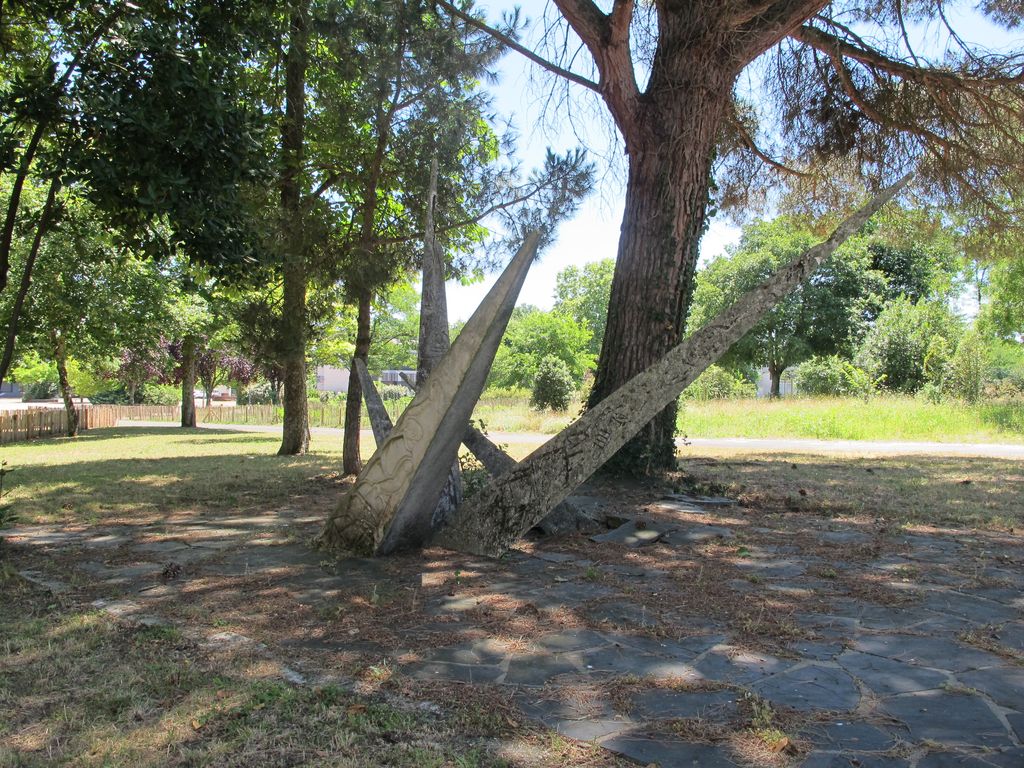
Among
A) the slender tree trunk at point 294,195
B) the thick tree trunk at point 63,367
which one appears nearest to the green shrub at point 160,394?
the thick tree trunk at point 63,367

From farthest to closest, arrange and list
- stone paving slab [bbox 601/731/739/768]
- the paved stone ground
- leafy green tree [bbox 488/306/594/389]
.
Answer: leafy green tree [bbox 488/306/594/389], the paved stone ground, stone paving slab [bbox 601/731/739/768]

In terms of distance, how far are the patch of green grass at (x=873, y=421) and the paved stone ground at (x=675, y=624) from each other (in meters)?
12.3

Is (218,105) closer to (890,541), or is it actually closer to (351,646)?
(351,646)

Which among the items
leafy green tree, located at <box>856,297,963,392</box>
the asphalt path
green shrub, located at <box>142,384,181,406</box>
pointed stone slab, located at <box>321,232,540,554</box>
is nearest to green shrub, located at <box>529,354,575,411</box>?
the asphalt path

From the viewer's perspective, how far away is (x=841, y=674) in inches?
112

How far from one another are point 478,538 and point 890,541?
125 inches

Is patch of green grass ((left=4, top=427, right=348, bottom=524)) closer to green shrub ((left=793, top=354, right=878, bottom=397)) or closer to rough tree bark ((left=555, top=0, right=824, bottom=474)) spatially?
rough tree bark ((left=555, top=0, right=824, bottom=474))

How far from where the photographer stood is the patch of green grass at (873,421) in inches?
685

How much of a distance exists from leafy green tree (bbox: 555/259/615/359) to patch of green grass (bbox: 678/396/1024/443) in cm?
4239

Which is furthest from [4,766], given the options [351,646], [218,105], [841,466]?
[841,466]

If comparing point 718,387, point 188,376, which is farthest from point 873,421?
point 188,376

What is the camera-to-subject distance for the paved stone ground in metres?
2.40

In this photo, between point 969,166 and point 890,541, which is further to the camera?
point 969,166

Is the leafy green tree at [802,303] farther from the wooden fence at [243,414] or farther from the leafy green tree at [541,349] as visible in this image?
the wooden fence at [243,414]
